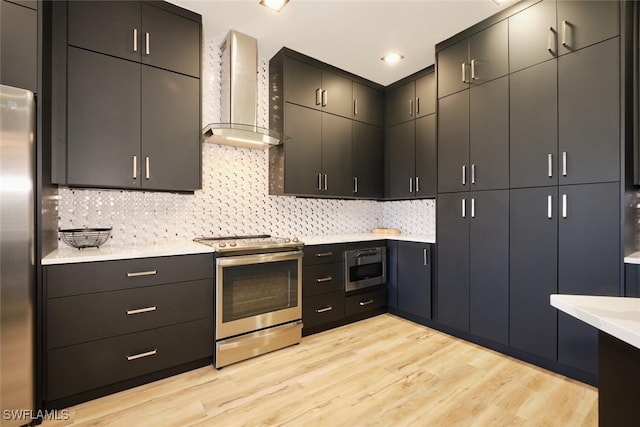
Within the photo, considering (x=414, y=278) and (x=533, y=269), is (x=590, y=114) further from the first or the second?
(x=414, y=278)

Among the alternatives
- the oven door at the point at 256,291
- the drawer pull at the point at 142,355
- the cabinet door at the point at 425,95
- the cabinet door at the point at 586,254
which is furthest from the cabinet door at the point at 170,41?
the cabinet door at the point at 586,254

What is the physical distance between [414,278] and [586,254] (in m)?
1.45

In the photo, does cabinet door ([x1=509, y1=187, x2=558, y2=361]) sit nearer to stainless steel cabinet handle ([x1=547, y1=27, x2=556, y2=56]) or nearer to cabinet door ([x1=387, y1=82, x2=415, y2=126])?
stainless steel cabinet handle ([x1=547, y1=27, x2=556, y2=56])

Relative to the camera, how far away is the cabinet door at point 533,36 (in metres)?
2.17

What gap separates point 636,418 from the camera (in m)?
0.82

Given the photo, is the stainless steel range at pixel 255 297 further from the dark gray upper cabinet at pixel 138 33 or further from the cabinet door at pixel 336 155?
the dark gray upper cabinet at pixel 138 33

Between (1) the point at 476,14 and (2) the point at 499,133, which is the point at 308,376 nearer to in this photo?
(2) the point at 499,133

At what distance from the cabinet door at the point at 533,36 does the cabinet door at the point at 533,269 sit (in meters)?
0.99

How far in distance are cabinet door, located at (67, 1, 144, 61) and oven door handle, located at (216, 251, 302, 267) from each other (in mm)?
1631

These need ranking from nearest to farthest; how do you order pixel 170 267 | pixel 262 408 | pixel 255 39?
1. pixel 262 408
2. pixel 170 267
3. pixel 255 39

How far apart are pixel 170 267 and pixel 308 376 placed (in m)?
1.24

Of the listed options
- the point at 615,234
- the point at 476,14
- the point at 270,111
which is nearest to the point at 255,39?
the point at 270,111

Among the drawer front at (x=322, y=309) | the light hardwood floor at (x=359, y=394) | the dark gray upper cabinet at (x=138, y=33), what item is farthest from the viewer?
the drawer front at (x=322, y=309)

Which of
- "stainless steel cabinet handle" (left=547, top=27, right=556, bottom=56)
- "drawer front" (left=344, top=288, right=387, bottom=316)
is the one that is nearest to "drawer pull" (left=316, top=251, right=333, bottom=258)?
"drawer front" (left=344, top=288, right=387, bottom=316)
